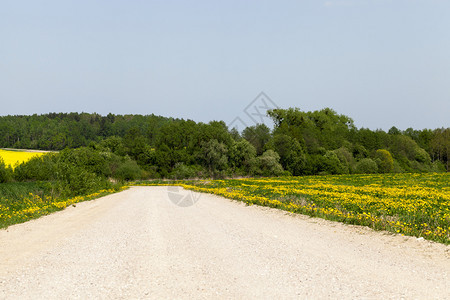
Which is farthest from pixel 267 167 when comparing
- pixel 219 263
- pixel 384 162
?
pixel 219 263

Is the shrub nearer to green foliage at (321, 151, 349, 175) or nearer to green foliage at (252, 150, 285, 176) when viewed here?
green foliage at (252, 150, 285, 176)

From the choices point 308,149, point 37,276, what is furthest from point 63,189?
point 308,149

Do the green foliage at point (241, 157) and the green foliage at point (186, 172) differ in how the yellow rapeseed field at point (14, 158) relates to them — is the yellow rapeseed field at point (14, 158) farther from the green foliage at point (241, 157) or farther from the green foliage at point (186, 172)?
the green foliage at point (241, 157)

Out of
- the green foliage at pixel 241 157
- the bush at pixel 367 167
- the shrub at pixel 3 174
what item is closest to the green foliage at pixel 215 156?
the green foliage at pixel 241 157

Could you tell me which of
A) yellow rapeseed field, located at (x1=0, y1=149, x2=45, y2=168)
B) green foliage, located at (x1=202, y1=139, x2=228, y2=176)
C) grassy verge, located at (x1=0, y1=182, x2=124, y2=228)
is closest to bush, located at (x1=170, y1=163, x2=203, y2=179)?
green foliage, located at (x1=202, y1=139, x2=228, y2=176)

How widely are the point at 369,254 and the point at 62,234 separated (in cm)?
993

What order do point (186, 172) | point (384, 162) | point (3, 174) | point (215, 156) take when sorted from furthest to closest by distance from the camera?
1. point (384, 162)
2. point (215, 156)
3. point (186, 172)
4. point (3, 174)

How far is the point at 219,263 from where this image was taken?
734cm

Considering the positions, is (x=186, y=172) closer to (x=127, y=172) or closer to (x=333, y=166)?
(x=127, y=172)

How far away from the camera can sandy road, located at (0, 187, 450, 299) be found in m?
5.64

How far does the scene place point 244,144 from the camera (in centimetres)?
8269

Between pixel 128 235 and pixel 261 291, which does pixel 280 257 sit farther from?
pixel 128 235

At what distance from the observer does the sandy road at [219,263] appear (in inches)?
222

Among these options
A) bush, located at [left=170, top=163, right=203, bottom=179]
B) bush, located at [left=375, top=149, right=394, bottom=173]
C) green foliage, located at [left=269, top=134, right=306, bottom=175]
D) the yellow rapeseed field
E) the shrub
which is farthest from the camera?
bush, located at [left=375, top=149, right=394, bottom=173]
